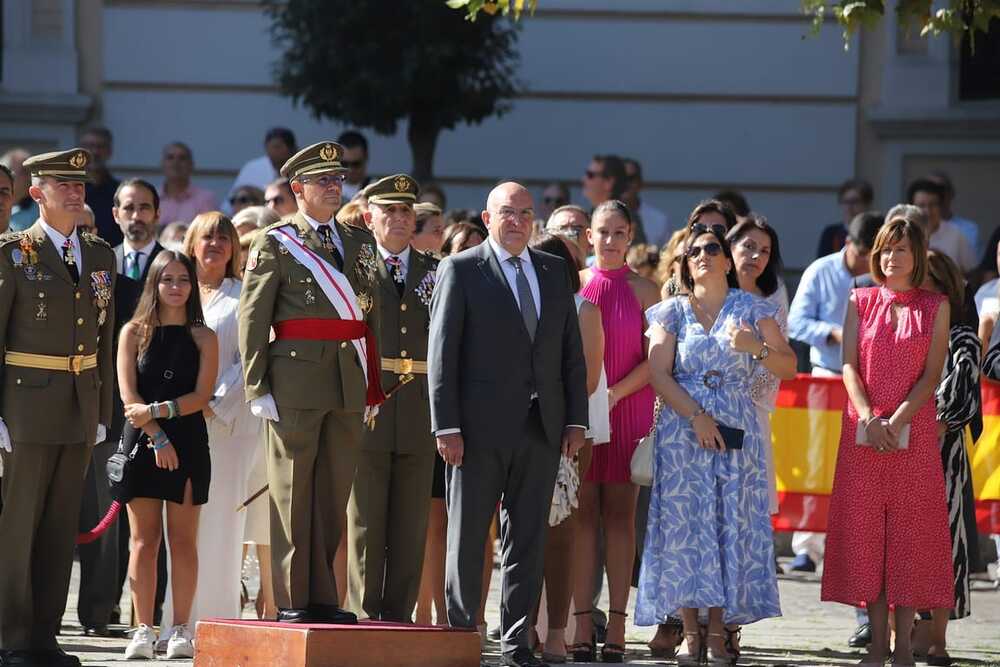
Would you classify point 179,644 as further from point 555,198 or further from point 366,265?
point 555,198

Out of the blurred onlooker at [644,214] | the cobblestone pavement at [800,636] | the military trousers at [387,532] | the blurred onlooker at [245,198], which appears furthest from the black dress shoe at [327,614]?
the blurred onlooker at [644,214]

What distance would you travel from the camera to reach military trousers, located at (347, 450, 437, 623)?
9.73m

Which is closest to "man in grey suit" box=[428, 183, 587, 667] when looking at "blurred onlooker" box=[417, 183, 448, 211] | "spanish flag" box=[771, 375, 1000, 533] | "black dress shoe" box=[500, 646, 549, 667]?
"black dress shoe" box=[500, 646, 549, 667]

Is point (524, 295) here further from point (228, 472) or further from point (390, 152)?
point (390, 152)

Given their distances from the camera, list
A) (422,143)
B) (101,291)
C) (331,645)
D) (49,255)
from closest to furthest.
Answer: (331,645) < (49,255) < (101,291) < (422,143)

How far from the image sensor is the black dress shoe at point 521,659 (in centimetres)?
Result: 896

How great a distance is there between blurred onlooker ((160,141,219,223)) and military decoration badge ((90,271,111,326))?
5.77 metres

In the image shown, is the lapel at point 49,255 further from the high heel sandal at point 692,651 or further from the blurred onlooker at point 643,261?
the blurred onlooker at point 643,261

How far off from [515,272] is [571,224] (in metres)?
1.91

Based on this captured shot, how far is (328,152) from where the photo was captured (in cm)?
908

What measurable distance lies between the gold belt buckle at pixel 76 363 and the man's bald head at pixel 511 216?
1870mm

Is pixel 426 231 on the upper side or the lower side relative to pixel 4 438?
upper

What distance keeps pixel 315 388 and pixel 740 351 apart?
6.95 ft

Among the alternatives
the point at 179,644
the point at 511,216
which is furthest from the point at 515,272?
the point at 179,644
